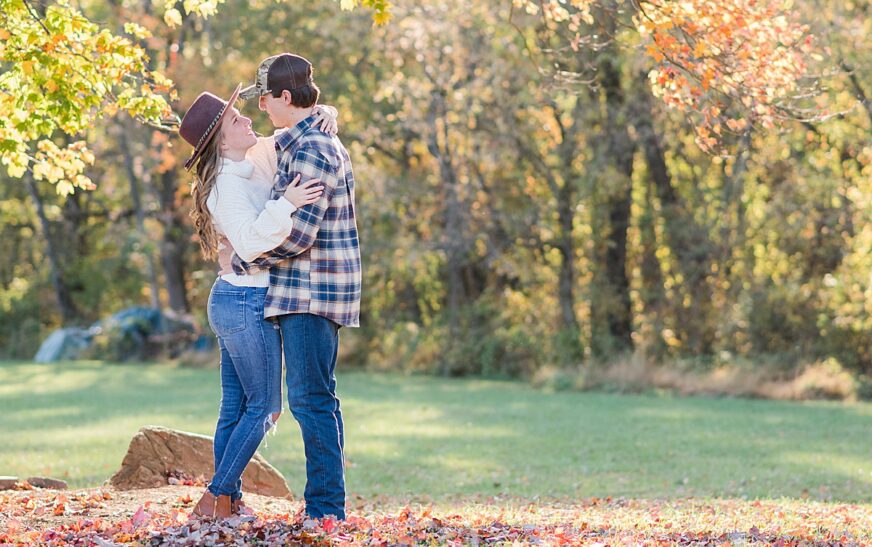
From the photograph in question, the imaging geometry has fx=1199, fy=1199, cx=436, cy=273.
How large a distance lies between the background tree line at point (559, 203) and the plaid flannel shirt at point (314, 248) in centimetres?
A: 1263

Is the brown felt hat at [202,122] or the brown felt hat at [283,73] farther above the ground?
the brown felt hat at [283,73]

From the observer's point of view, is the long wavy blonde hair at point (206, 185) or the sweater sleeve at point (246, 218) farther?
the long wavy blonde hair at point (206, 185)

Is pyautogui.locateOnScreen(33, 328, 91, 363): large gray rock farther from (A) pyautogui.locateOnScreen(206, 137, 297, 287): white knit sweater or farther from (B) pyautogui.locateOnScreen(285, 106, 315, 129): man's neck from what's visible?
(B) pyautogui.locateOnScreen(285, 106, 315, 129): man's neck

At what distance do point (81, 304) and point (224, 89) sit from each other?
1072 cm

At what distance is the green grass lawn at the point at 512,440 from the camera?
9906 mm

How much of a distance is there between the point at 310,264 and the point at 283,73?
2.63ft

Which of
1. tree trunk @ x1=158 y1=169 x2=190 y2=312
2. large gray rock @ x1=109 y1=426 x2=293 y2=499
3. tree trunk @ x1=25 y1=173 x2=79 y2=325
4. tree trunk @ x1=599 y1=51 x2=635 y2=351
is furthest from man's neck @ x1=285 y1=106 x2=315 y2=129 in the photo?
tree trunk @ x1=25 y1=173 x2=79 y2=325

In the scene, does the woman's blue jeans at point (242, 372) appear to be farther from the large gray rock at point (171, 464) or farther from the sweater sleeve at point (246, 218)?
the large gray rock at point (171, 464)

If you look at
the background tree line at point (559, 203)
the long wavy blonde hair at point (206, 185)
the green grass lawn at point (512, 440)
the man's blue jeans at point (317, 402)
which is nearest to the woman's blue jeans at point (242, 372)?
the man's blue jeans at point (317, 402)

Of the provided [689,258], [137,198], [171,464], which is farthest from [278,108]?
[137,198]

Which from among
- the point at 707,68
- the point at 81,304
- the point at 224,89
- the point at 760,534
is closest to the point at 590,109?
the point at 224,89

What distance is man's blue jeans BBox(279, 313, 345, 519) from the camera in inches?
196

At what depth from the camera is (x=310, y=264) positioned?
16.3 ft

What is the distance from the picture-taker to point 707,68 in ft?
21.7
